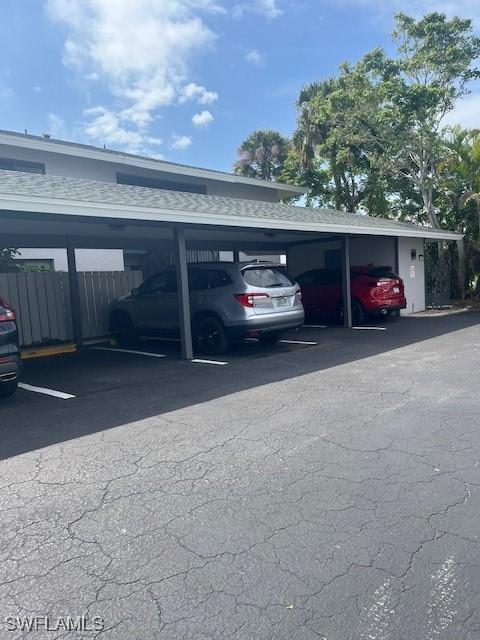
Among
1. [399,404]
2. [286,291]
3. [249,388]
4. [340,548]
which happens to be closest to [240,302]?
[286,291]

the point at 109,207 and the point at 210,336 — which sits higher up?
the point at 109,207

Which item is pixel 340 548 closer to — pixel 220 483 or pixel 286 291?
pixel 220 483

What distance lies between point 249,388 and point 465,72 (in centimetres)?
1601

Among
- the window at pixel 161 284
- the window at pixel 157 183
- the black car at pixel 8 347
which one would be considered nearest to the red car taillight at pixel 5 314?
the black car at pixel 8 347

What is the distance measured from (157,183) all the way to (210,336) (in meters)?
8.09

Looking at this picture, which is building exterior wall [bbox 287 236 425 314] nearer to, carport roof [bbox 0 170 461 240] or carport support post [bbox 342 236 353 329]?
carport support post [bbox 342 236 353 329]

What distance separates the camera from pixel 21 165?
514 inches

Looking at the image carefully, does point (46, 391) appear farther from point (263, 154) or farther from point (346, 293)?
point (263, 154)

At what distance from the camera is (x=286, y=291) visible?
979 centimetres

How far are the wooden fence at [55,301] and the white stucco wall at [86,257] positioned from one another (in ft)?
9.01

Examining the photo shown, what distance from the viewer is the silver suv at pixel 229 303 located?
930 cm

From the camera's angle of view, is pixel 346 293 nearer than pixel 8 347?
No

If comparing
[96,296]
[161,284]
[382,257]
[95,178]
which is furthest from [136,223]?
[382,257]

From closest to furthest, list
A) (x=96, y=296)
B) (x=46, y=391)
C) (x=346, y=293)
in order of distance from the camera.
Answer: (x=46, y=391), (x=96, y=296), (x=346, y=293)
